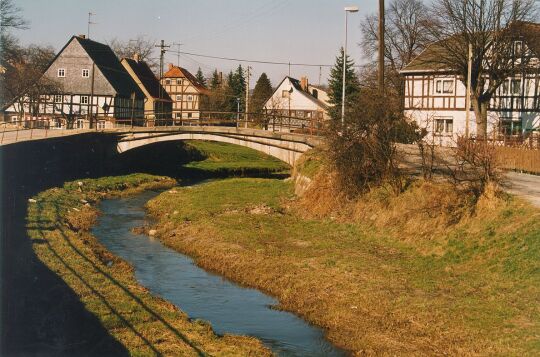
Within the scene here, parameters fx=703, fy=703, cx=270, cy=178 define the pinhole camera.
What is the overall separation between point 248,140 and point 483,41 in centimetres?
1717

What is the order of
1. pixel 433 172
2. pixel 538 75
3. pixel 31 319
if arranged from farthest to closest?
pixel 538 75, pixel 433 172, pixel 31 319

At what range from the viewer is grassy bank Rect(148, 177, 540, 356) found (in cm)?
1439

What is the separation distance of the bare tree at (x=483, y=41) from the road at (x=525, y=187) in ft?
60.1

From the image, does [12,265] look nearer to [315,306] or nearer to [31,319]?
[31,319]

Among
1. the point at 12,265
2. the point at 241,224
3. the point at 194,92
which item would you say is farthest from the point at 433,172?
the point at 194,92

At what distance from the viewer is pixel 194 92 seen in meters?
116

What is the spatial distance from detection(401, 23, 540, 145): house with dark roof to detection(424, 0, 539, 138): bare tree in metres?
0.39

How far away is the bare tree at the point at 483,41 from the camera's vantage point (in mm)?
46969

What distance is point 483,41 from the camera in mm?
47125

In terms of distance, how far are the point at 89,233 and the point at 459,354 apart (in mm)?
17485

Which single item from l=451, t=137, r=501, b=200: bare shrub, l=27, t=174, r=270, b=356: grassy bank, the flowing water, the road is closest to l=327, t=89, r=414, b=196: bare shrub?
l=451, t=137, r=501, b=200: bare shrub

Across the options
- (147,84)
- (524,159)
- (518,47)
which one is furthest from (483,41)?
(147,84)

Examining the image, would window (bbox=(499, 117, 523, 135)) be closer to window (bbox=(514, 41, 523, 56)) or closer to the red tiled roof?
window (bbox=(514, 41, 523, 56))

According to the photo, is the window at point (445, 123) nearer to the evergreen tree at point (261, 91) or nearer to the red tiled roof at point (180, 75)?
the evergreen tree at point (261, 91)
